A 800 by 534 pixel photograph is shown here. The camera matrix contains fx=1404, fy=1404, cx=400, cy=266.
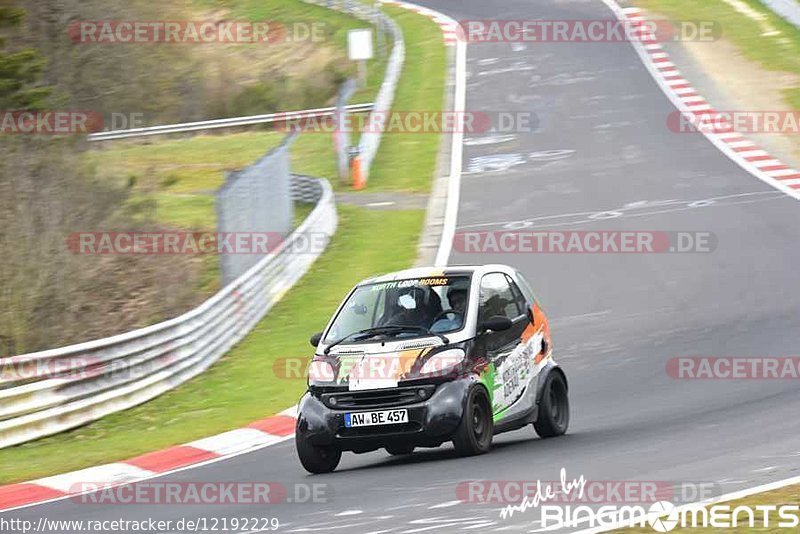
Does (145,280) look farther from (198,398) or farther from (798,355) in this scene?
(798,355)

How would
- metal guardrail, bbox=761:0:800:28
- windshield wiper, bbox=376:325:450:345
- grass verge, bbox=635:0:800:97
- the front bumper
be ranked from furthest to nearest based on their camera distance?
metal guardrail, bbox=761:0:800:28, grass verge, bbox=635:0:800:97, windshield wiper, bbox=376:325:450:345, the front bumper

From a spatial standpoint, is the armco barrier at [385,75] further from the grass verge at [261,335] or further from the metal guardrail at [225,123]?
the metal guardrail at [225,123]

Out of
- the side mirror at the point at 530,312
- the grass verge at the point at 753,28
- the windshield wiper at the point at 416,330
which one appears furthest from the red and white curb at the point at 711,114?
the windshield wiper at the point at 416,330

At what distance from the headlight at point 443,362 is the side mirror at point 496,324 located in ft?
1.29

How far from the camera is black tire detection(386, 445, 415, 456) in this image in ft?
36.8

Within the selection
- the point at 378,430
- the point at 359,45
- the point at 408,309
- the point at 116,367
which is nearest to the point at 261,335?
the point at 116,367

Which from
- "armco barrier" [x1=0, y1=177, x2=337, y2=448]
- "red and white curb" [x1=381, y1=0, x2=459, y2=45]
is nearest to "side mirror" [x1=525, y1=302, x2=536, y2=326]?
"armco barrier" [x1=0, y1=177, x2=337, y2=448]

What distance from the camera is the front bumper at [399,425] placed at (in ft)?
35.8

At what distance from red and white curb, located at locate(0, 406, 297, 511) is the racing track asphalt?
453 millimetres

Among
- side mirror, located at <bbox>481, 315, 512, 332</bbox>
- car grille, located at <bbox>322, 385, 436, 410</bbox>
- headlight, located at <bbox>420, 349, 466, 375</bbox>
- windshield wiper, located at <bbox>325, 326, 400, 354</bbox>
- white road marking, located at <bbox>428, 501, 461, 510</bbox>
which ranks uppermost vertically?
side mirror, located at <bbox>481, 315, 512, 332</bbox>

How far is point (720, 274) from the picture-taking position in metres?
19.8

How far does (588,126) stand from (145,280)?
13.5m

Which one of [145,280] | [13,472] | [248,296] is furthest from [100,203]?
[13,472]

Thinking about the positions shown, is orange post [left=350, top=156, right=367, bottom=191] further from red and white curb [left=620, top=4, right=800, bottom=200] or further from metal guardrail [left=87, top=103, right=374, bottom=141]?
red and white curb [left=620, top=4, right=800, bottom=200]
